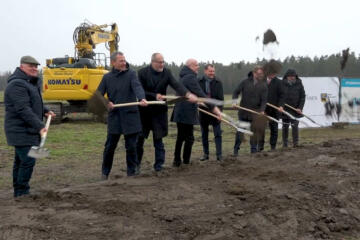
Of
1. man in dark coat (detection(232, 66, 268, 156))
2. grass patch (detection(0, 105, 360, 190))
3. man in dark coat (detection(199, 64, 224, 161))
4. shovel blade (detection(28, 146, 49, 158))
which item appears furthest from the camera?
man in dark coat (detection(232, 66, 268, 156))

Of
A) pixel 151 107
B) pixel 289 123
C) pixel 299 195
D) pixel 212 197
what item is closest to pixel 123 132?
pixel 151 107

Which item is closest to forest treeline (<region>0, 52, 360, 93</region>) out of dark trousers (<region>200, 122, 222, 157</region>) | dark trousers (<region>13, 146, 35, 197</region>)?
dark trousers (<region>200, 122, 222, 157</region>)

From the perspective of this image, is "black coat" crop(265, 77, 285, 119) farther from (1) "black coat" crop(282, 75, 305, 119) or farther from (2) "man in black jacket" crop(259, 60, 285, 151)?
(1) "black coat" crop(282, 75, 305, 119)

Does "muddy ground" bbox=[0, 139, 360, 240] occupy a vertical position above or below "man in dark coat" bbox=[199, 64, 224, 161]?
below

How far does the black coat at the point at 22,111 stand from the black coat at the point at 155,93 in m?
2.14

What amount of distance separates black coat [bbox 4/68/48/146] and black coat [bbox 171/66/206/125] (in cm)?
285

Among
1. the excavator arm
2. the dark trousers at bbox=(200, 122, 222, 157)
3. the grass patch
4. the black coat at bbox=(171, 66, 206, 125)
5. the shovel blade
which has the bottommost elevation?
the grass patch

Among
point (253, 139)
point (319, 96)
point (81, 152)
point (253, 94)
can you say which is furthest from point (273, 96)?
point (319, 96)

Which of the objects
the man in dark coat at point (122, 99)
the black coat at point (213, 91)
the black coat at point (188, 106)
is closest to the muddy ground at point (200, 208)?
the man in dark coat at point (122, 99)

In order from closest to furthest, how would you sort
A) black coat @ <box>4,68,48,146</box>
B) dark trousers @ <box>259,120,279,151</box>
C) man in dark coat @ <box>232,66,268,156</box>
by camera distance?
black coat @ <box>4,68,48,146</box>
man in dark coat @ <box>232,66,268,156</box>
dark trousers @ <box>259,120,279,151</box>

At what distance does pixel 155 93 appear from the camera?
738cm

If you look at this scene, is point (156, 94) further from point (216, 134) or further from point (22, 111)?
point (22, 111)

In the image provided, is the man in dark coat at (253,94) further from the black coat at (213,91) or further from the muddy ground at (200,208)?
the muddy ground at (200,208)

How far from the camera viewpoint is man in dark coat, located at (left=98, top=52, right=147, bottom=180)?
22.0ft
